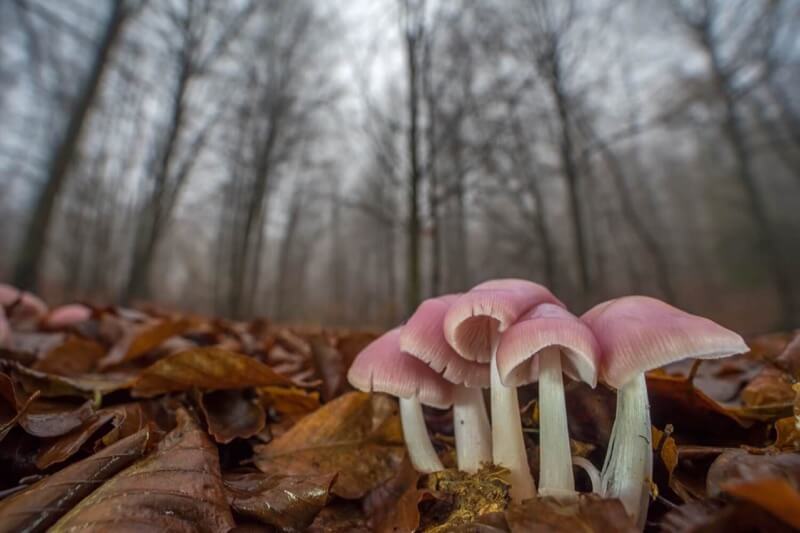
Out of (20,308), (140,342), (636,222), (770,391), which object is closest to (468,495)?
(770,391)

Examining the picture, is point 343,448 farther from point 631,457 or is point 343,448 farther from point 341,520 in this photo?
point 631,457

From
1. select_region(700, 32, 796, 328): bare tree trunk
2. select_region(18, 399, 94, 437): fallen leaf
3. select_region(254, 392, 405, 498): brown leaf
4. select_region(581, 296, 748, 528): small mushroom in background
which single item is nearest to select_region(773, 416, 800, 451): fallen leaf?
select_region(581, 296, 748, 528): small mushroom in background

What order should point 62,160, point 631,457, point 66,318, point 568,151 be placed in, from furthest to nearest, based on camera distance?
point 568,151 → point 62,160 → point 66,318 → point 631,457

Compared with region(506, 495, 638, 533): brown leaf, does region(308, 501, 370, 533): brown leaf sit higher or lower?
lower

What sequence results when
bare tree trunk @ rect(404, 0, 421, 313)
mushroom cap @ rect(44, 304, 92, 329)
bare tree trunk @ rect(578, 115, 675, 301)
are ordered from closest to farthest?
mushroom cap @ rect(44, 304, 92, 329) < bare tree trunk @ rect(404, 0, 421, 313) < bare tree trunk @ rect(578, 115, 675, 301)

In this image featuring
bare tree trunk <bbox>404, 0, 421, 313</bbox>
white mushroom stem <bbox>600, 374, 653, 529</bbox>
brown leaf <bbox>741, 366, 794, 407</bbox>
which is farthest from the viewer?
bare tree trunk <bbox>404, 0, 421, 313</bbox>

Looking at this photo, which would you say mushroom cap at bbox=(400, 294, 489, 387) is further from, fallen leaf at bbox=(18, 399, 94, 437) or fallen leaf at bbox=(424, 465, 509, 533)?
fallen leaf at bbox=(18, 399, 94, 437)
